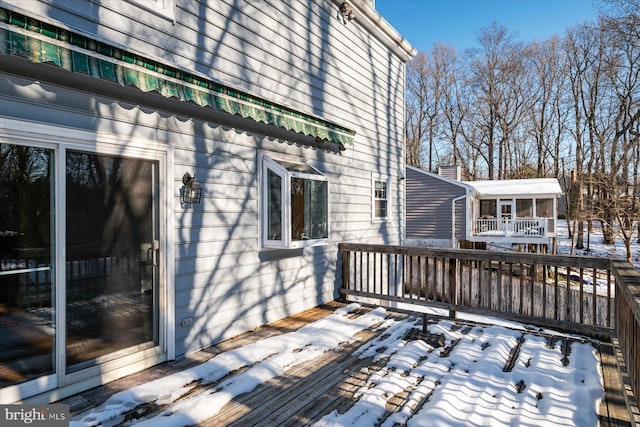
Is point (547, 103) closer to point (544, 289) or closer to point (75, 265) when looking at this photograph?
point (544, 289)

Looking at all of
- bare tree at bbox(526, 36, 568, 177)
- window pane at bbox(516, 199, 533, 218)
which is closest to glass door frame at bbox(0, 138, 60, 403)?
window pane at bbox(516, 199, 533, 218)

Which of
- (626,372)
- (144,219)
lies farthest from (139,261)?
(626,372)

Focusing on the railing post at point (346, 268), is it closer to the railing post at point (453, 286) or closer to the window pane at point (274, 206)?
the railing post at point (453, 286)

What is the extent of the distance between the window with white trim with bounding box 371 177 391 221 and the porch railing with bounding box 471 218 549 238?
411 inches

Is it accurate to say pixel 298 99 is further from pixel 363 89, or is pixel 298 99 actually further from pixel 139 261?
pixel 139 261

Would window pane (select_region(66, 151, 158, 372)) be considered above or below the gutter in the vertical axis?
below

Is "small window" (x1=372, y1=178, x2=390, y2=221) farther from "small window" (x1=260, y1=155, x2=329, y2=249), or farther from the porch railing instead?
the porch railing

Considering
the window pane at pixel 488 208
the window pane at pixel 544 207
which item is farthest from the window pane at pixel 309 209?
the window pane at pixel 544 207

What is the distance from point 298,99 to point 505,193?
50.6 feet

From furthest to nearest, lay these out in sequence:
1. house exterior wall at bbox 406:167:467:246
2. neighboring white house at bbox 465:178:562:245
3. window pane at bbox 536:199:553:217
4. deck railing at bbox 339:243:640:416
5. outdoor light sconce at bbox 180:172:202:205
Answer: window pane at bbox 536:199:553:217 → house exterior wall at bbox 406:167:467:246 → neighboring white house at bbox 465:178:562:245 → outdoor light sconce at bbox 180:172:202:205 → deck railing at bbox 339:243:640:416

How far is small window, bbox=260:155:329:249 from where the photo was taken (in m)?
4.17

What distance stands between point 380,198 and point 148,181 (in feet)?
16.0

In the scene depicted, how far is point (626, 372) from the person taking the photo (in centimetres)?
294

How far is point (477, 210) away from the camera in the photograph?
18578 mm
